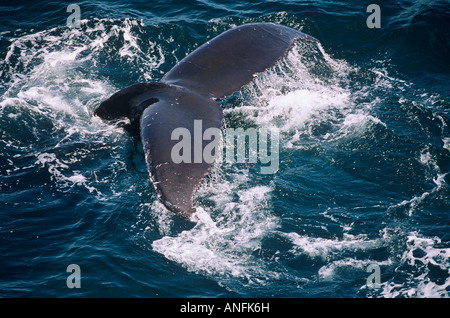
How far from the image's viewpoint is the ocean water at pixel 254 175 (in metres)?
7.25

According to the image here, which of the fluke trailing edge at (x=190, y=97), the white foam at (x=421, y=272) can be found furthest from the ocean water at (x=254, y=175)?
the fluke trailing edge at (x=190, y=97)

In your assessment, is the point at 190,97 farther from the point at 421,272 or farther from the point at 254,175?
the point at 421,272

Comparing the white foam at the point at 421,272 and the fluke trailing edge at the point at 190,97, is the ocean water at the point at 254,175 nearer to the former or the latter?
the white foam at the point at 421,272

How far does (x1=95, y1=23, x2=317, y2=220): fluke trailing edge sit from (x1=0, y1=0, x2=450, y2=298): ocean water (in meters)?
1.76

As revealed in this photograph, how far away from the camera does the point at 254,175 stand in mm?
9305

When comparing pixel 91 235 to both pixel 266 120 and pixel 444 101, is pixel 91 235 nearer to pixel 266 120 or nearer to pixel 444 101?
pixel 266 120

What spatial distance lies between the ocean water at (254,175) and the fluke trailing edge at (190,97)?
1762mm

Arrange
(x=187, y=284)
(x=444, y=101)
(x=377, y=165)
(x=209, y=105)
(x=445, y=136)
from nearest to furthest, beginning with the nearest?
(x=187, y=284) < (x=209, y=105) < (x=377, y=165) < (x=445, y=136) < (x=444, y=101)

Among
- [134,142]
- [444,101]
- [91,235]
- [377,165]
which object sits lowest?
[91,235]

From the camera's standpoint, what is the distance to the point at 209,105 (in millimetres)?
7688

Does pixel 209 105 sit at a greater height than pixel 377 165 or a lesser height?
greater
